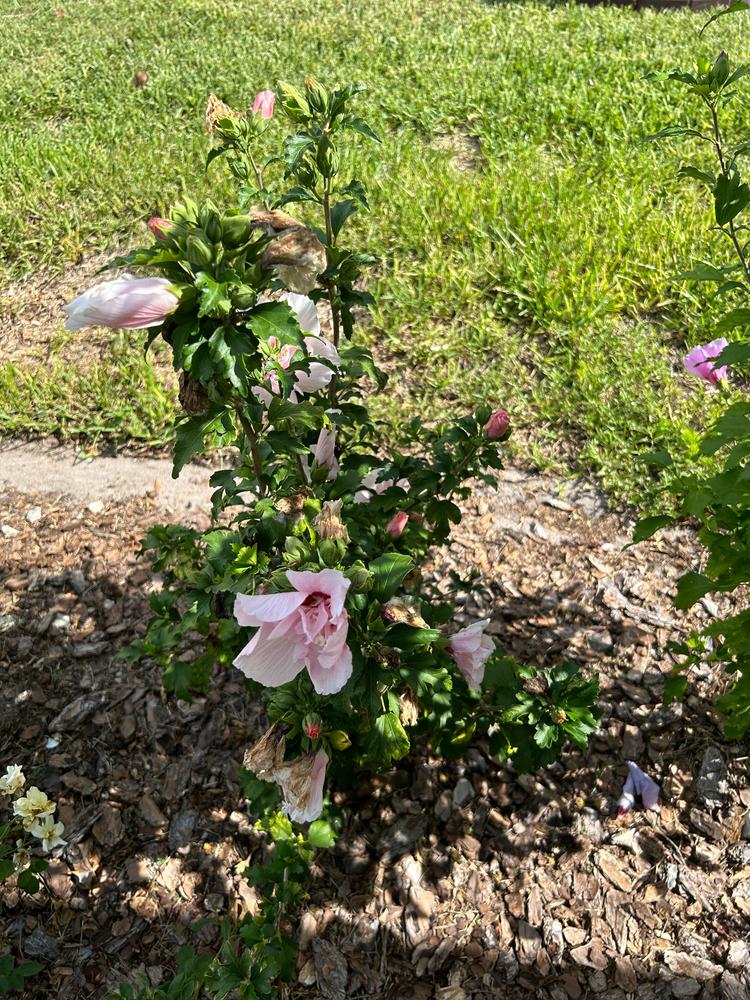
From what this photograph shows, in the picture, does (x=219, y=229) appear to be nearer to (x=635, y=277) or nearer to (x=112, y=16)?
(x=635, y=277)

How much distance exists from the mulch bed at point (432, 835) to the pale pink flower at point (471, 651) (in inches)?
26.1

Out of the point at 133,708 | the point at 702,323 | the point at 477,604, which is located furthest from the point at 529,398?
the point at 133,708

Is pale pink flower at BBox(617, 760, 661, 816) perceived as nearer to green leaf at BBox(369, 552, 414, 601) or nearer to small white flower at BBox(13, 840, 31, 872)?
green leaf at BBox(369, 552, 414, 601)

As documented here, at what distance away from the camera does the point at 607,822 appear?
2.39 meters

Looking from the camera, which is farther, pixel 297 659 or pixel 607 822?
pixel 607 822

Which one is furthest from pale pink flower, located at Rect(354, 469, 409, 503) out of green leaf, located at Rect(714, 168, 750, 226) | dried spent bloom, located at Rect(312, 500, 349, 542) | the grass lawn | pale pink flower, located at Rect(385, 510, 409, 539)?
green leaf, located at Rect(714, 168, 750, 226)

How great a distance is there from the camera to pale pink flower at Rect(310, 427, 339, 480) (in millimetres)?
2067

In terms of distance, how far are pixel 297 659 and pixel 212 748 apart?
1307mm

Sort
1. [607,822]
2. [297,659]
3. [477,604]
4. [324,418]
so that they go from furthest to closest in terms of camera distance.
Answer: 1. [477,604]
2. [607,822]
3. [324,418]
4. [297,659]

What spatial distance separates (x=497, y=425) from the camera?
2.03 meters

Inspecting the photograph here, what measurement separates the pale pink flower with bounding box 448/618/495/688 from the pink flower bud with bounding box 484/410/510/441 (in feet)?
1.45

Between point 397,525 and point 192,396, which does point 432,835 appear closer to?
point 397,525

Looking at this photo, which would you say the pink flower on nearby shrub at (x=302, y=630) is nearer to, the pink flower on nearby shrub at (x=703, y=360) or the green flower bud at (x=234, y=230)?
the green flower bud at (x=234, y=230)

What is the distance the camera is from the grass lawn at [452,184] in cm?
382
